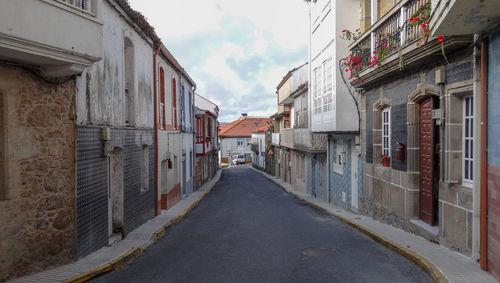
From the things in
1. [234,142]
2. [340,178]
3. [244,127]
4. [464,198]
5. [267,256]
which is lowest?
[267,256]

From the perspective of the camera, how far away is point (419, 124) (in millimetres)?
8852

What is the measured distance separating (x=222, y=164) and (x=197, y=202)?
5239 cm

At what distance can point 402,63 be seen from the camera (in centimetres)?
841

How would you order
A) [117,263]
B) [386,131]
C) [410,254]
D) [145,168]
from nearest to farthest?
1. [410,254]
2. [117,263]
3. [386,131]
4. [145,168]

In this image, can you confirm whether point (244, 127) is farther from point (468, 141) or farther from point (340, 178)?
A: point (468, 141)

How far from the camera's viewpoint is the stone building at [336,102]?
13.3 meters

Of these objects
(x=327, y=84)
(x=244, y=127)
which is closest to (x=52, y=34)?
(x=327, y=84)

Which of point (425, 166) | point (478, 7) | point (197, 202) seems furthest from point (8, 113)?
point (197, 202)

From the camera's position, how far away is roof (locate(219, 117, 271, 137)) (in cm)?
7294

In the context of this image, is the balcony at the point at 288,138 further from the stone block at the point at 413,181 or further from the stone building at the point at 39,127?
the stone building at the point at 39,127

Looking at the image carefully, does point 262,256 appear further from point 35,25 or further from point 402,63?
point 35,25

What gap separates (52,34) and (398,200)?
819cm

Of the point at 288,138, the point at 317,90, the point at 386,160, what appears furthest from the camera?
the point at 288,138

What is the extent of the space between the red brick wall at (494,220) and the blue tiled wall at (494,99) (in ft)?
0.65
